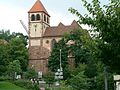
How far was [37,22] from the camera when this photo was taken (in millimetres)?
126250

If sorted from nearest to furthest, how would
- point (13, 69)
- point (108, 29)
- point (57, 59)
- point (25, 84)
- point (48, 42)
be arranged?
point (108, 29) → point (25, 84) → point (13, 69) → point (57, 59) → point (48, 42)

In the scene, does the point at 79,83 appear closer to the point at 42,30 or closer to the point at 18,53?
the point at 18,53

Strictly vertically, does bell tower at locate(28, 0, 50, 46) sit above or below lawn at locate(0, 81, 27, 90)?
above

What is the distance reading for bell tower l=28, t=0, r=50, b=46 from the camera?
124125 millimetres

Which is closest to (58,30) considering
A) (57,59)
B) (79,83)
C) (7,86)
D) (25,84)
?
(57,59)

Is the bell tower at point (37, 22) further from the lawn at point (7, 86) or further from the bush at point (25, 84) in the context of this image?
the lawn at point (7, 86)

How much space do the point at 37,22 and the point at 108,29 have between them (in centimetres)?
11412

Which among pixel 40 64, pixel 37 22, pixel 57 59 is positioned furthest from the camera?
pixel 37 22

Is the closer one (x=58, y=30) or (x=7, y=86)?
(x=7, y=86)

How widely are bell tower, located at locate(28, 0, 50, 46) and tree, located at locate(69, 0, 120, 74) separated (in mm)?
109918

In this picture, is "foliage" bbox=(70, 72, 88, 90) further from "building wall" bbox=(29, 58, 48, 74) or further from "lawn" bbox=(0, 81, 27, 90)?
"building wall" bbox=(29, 58, 48, 74)

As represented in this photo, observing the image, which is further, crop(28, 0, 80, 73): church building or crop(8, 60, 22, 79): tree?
crop(28, 0, 80, 73): church building

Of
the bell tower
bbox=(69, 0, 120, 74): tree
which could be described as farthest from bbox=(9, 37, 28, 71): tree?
bbox=(69, 0, 120, 74): tree

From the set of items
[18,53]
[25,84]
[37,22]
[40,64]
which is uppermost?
[37,22]
